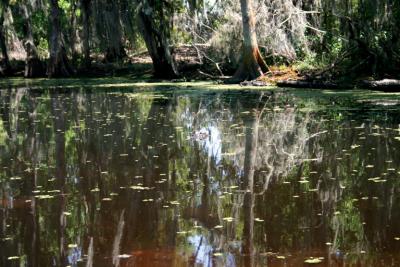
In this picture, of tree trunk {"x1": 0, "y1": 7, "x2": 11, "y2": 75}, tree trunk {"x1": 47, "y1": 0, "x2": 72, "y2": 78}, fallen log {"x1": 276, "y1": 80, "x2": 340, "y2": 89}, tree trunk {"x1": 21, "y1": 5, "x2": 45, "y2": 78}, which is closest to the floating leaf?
fallen log {"x1": 276, "y1": 80, "x2": 340, "y2": 89}

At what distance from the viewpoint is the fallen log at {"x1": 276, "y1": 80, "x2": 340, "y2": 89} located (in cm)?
1825

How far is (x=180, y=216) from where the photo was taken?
17.9ft

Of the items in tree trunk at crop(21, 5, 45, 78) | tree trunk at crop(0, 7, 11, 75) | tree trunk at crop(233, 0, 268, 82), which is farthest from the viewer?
tree trunk at crop(0, 7, 11, 75)

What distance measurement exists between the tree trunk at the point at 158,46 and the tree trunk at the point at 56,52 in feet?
19.0

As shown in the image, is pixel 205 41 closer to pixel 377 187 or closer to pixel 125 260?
pixel 377 187

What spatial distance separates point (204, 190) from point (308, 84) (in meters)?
13.2

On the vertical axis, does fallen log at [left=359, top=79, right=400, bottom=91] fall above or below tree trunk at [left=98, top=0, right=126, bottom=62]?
below

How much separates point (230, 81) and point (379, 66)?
18.6 feet

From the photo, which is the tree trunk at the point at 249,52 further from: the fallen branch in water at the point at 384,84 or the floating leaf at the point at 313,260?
the floating leaf at the point at 313,260

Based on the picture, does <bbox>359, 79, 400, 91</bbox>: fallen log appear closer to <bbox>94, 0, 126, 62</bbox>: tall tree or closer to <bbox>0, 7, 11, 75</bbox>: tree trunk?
<bbox>94, 0, 126, 62</bbox>: tall tree

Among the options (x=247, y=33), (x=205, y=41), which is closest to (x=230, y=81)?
(x=247, y=33)

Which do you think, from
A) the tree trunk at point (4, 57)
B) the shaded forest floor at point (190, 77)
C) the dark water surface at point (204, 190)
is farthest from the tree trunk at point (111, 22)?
the dark water surface at point (204, 190)

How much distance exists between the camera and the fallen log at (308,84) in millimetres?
18250

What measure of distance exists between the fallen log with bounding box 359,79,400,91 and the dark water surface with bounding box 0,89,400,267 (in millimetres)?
3896
